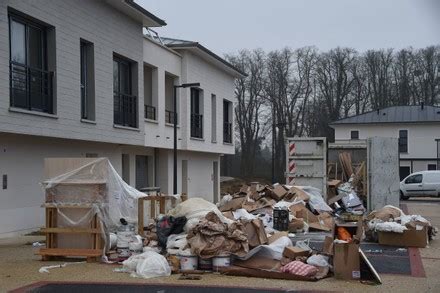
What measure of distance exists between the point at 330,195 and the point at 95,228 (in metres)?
12.8

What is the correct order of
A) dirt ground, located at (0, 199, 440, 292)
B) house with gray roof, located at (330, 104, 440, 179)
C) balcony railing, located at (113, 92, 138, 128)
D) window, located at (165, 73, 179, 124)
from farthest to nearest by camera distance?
house with gray roof, located at (330, 104, 440, 179), window, located at (165, 73, 179, 124), balcony railing, located at (113, 92, 138, 128), dirt ground, located at (0, 199, 440, 292)

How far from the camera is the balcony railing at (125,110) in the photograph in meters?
23.1

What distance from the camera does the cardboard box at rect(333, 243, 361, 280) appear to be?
32.6 ft

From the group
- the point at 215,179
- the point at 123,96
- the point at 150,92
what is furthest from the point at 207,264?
the point at 215,179

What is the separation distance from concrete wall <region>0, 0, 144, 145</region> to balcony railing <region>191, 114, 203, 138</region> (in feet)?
25.2

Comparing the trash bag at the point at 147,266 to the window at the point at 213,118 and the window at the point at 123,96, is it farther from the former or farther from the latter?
the window at the point at 213,118

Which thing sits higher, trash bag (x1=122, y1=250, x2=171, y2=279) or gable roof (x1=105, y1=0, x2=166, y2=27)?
gable roof (x1=105, y1=0, x2=166, y2=27)

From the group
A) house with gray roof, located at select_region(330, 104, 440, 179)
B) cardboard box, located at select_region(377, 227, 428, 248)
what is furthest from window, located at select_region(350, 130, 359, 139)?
cardboard box, located at select_region(377, 227, 428, 248)

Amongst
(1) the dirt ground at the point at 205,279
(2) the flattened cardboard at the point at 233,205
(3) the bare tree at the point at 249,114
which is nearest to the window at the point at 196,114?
(2) the flattened cardboard at the point at 233,205

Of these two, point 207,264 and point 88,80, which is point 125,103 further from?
point 207,264

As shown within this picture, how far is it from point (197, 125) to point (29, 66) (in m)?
16.1

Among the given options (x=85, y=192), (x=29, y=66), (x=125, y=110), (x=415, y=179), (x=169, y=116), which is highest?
(x=29, y=66)

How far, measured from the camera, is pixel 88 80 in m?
20.8

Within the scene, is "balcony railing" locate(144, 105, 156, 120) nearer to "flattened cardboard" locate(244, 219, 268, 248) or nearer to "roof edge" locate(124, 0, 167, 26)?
"roof edge" locate(124, 0, 167, 26)
